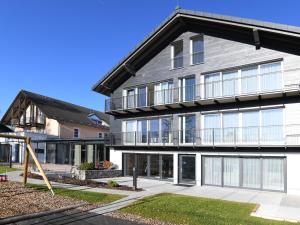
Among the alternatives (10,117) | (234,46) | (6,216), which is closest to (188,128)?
(234,46)

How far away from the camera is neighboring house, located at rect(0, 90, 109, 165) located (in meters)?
34.7

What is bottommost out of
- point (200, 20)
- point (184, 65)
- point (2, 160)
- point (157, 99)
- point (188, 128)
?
point (2, 160)

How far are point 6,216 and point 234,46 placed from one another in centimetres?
1624

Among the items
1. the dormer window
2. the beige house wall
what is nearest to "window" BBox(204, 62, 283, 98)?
the beige house wall

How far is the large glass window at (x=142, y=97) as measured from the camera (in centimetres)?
2605

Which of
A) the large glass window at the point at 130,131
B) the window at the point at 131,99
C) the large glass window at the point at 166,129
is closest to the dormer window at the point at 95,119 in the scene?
the large glass window at the point at 130,131

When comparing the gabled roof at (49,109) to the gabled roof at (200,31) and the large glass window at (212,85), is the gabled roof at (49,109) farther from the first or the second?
the large glass window at (212,85)

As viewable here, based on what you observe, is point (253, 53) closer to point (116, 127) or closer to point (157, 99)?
point (157, 99)

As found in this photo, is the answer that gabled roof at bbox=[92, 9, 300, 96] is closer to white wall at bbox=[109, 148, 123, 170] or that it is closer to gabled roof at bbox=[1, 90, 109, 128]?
white wall at bbox=[109, 148, 123, 170]

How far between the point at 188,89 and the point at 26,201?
13.1m

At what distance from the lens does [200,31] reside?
23625 millimetres

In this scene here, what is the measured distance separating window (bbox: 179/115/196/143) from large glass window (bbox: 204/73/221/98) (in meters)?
2.01

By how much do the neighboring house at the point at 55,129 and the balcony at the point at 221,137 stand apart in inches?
279

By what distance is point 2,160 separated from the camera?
1644 inches
